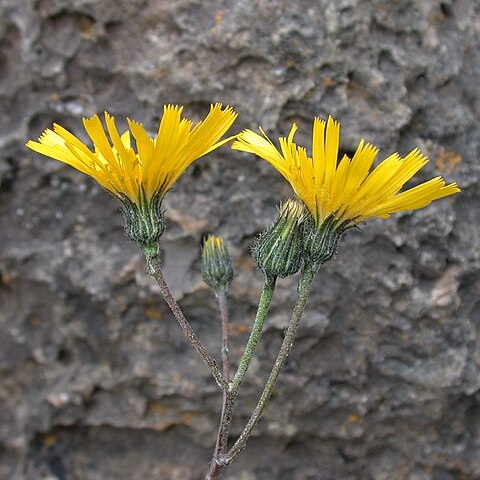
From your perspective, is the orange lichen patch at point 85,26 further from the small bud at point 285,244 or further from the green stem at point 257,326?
the green stem at point 257,326

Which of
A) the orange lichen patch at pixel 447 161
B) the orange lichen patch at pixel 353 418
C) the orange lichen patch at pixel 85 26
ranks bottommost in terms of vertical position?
the orange lichen patch at pixel 353 418

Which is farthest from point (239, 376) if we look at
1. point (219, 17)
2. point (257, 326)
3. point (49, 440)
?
point (49, 440)

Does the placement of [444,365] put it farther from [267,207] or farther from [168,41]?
[168,41]

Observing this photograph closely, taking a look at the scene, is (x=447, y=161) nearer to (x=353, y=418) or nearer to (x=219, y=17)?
(x=219, y=17)

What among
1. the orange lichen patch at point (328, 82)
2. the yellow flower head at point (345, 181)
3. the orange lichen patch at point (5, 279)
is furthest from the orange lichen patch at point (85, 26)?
the yellow flower head at point (345, 181)

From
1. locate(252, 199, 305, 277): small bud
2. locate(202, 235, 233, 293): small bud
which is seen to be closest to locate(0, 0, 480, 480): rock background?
locate(202, 235, 233, 293): small bud

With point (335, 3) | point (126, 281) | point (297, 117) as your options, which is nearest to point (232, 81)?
point (297, 117)
